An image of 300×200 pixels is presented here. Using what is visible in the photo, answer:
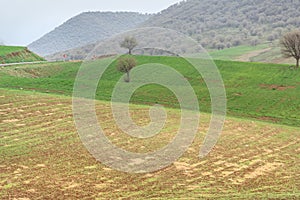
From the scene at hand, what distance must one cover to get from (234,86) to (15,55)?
2186 inches

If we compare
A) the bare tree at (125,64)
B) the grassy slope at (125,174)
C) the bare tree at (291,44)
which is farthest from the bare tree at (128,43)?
the grassy slope at (125,174)

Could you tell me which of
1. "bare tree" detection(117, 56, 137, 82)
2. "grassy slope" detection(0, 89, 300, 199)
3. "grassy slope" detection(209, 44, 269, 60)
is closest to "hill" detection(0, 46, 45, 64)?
"bare tree" detection(117, 56, 137, 82)

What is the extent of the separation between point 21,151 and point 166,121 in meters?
16.7

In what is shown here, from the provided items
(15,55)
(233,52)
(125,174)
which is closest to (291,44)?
(125,174)

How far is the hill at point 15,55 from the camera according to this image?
83.5m

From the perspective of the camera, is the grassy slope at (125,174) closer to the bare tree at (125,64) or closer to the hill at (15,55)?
the bare tree at (125,64)

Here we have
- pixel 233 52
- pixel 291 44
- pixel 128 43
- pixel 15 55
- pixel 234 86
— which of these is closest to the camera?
pixel 234 86

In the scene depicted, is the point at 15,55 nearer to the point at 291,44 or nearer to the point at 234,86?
the point at 234,86

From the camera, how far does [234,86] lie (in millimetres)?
70062

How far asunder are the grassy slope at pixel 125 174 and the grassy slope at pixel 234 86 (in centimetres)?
1801

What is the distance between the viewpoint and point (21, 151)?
2303 centimetres

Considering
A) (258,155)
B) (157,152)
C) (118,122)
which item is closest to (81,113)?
(118,122)

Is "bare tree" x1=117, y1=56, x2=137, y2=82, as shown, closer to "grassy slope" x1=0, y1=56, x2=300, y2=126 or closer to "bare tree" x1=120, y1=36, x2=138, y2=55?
"grassy slope" x1=0, y1=56, x2=300, y2=126

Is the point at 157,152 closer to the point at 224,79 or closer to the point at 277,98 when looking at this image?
the point at 277,98
